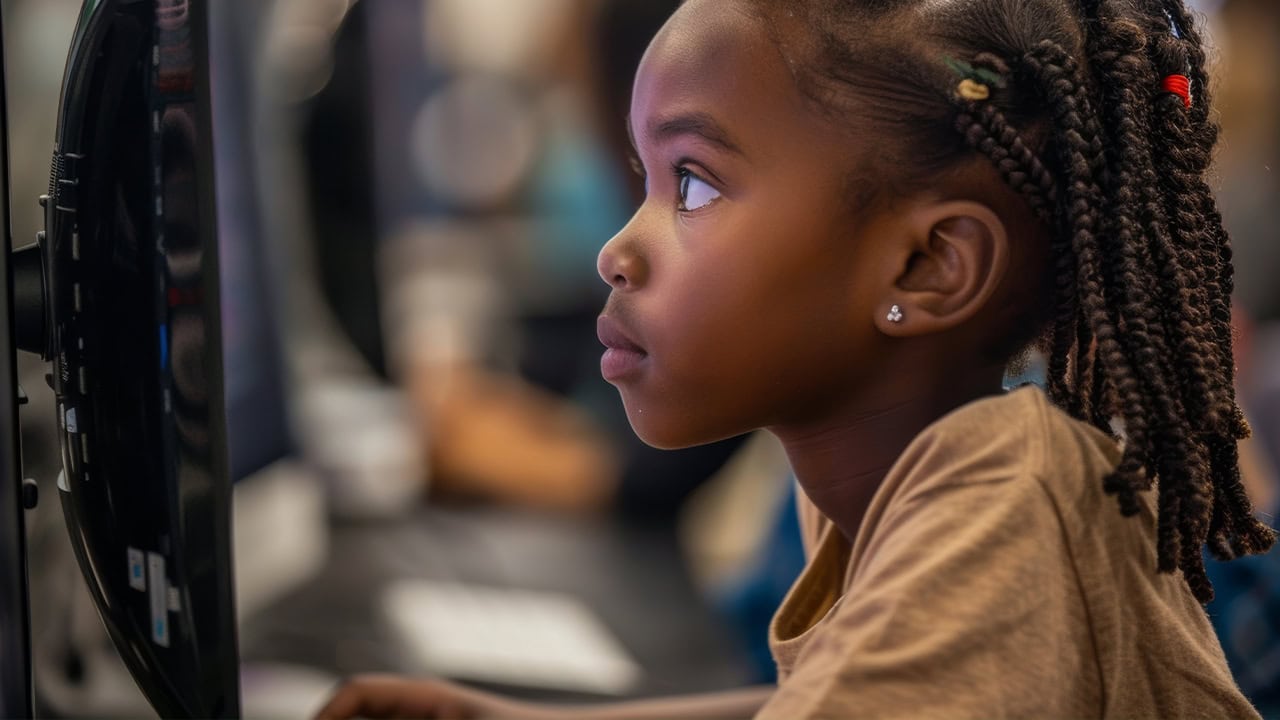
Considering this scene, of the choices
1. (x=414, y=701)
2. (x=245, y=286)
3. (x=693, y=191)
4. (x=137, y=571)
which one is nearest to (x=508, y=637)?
(x=245, y=286)

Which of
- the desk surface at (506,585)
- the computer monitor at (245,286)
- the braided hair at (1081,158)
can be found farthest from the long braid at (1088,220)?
the computer monitor at (245,286)

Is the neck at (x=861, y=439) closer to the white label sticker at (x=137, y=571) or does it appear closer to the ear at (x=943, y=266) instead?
the ear at (x=943, y=266)

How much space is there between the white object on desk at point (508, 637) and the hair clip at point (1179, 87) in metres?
2.07

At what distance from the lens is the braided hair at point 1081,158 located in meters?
0.67

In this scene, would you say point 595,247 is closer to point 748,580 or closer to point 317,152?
point 317,152

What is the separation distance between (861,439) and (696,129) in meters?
0.22

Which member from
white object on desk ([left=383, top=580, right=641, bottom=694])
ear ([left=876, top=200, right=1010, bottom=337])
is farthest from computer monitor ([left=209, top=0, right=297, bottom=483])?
ear ([left=876, top=200, right=1010, bottom=337])

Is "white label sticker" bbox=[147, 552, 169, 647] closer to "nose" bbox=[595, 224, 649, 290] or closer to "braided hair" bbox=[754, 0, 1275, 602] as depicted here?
"nose" bbox=[595, 224, 649, 290]

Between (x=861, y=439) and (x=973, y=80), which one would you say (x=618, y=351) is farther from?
(x=973, y=80)

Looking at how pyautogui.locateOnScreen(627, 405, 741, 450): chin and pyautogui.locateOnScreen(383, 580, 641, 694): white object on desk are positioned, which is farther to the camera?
pyautogui.locateOnScreen(383, 580, 641, 694): white object on desk

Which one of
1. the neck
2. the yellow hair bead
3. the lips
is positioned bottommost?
the neck

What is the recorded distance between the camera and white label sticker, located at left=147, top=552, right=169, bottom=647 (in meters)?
0.72

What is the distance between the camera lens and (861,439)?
0.73 metres

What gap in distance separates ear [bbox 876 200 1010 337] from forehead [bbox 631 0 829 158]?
87 mm
